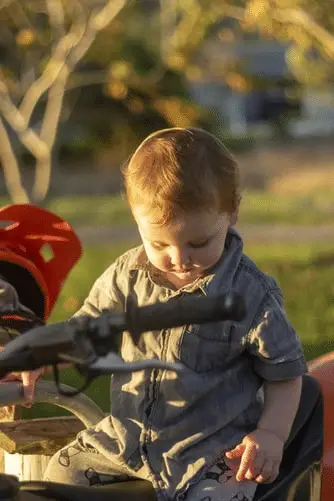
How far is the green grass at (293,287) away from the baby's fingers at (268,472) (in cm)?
432

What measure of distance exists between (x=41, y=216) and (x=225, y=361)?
86cm

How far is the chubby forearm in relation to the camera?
2365 millimetres

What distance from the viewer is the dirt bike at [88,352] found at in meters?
1.69

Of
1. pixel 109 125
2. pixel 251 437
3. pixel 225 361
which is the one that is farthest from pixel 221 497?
pixel 109 125

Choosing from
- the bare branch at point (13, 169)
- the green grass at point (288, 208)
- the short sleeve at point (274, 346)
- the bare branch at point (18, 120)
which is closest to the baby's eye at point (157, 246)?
the short sleeve at point (274, 346)

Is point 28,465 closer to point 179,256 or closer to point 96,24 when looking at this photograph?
point 179,256

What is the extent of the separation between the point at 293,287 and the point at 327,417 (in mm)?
8906

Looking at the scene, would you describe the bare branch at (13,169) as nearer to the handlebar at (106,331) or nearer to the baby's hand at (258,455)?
the baby's hand at (258,455)

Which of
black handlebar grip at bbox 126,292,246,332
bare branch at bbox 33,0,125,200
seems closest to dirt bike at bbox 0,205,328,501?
black handlebar grip at bbox 126,292,246,332

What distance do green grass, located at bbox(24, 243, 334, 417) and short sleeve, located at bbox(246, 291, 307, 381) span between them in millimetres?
4310

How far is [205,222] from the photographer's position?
227 cm

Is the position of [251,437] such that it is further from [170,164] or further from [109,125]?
[109,125]

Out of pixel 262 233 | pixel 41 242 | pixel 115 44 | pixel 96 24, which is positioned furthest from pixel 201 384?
pixel 262 233

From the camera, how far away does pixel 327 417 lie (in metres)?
3.06
